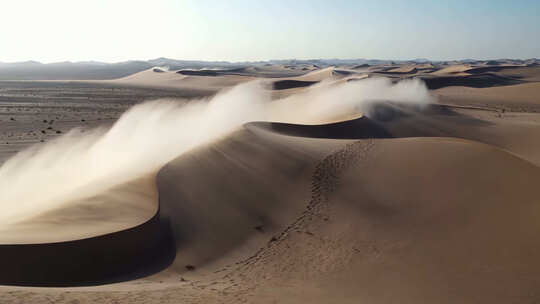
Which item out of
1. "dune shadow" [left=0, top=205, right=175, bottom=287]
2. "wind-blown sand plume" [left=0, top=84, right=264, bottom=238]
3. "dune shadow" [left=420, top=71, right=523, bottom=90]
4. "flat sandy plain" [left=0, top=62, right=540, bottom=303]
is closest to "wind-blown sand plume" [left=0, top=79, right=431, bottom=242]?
"wind-blown sand plume" [left=0, top=84, right=264, bottom=238]

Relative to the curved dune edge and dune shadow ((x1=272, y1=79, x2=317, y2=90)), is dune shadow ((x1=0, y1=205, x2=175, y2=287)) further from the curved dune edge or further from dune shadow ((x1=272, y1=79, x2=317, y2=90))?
dune shadow ((x1=272, y1=79, x2=317, y2=90))

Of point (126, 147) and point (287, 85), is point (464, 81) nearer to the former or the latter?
point (287, 85)

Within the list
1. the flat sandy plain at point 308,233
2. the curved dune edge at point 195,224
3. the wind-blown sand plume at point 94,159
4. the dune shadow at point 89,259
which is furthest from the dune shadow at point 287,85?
the dune shadow at point 89,259

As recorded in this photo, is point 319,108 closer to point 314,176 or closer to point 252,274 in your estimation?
point 314,176

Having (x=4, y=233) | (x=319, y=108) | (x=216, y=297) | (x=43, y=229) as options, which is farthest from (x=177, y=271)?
(x=319, y=108)

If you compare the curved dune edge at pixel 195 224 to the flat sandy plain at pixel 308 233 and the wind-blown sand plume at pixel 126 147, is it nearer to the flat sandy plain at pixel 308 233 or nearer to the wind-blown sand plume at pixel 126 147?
the flat sandy plain at pixel 308 233
